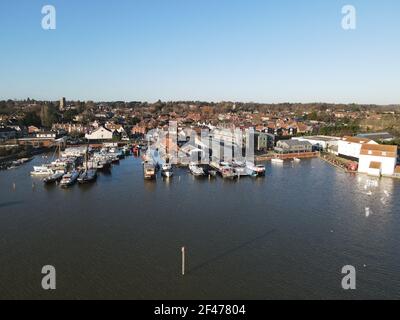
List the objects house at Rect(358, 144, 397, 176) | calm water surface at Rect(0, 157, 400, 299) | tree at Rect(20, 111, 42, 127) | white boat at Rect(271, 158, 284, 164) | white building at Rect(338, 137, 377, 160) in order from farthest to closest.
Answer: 1. tree at Rect(20, 111, 42, 127)
2. white building at Rect(338, 137, 377, 160)
3. white boat at Rect(271, 158, 284, 164)
4. house at Rect(358, 144, 397, 176)
5. calm water surface at Rect(0, 157, 400, 299)

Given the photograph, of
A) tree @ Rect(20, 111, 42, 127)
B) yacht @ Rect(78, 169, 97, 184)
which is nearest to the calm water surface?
yacht @ Rect(78, 169, 97, 184)

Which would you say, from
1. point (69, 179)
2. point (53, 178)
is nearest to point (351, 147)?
point (69, 179)

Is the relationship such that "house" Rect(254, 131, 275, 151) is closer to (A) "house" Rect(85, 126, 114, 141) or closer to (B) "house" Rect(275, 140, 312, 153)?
(B) "house" Rect(275, 140, 312, 153)

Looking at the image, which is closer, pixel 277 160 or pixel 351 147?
pixel 277 160

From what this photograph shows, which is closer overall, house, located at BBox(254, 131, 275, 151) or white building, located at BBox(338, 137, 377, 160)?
white building, located at BBox(338, 137, 377, 160)

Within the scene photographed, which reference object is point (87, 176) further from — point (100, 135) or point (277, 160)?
point (100, 135)

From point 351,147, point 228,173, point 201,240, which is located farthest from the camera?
point 351,147

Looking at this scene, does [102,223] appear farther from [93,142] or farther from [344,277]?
[93,142]

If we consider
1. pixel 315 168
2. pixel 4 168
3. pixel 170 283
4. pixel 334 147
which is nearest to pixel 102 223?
pixel 170 283
